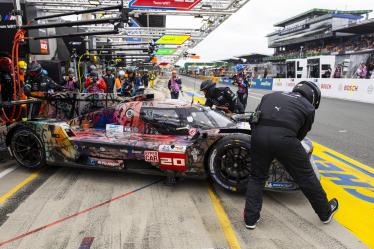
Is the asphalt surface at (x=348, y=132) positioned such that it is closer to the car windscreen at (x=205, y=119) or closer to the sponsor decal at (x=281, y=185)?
the car windscreen at (x=205, y=119)

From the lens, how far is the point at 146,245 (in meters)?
2.88

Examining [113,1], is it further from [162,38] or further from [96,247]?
[96,247]

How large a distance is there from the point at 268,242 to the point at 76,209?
2148 millimetres

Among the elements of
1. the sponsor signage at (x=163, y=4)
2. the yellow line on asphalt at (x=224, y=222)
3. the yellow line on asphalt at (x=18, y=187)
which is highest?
the sponsor signage at (x=163, y=4)

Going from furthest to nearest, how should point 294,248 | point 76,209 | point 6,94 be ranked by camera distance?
point 6,94, point 76,209, point 294,248

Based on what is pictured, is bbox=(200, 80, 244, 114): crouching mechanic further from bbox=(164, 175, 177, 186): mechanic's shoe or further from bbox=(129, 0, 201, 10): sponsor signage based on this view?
bbox=(129, 0, 201, 10): sponsor signage

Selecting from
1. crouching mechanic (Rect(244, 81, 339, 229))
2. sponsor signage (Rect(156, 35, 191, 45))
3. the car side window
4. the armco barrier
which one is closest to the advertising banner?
the armco barrier

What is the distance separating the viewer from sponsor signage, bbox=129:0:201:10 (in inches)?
327

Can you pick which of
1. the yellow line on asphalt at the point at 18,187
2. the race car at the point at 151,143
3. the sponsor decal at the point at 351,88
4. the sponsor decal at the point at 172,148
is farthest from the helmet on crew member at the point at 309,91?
the sponsor decal at the point at 351,88

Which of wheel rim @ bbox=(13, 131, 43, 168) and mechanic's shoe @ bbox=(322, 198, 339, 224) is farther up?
wheel rim @ bbox=(13, 131, 43, 168)

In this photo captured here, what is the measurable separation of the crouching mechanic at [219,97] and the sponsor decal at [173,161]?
279 centimetres

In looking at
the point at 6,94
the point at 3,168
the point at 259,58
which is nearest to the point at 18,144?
the point at 3,168

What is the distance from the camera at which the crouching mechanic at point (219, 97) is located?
6.66 m

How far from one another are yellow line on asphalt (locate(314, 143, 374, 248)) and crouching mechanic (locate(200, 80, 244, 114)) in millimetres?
1964
